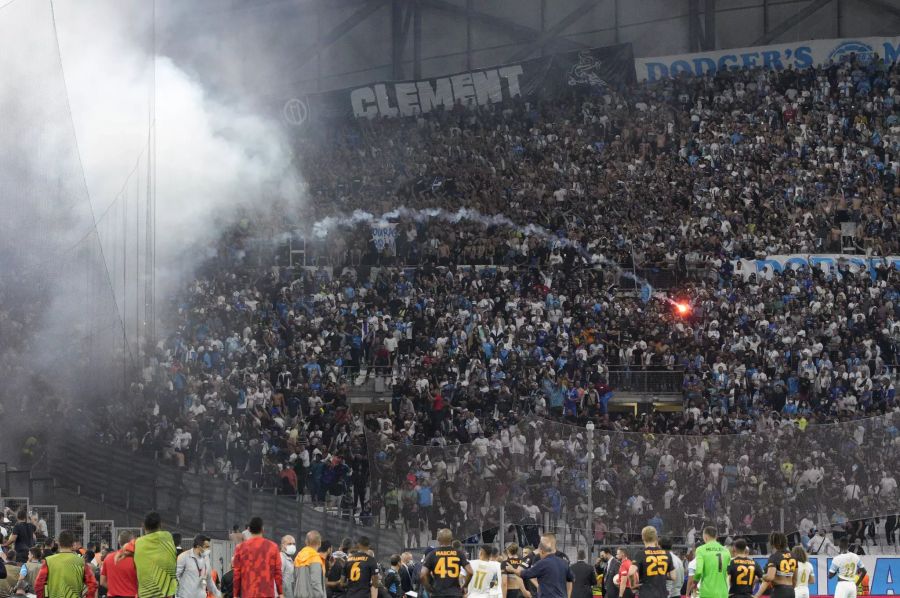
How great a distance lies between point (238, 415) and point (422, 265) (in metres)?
9.38

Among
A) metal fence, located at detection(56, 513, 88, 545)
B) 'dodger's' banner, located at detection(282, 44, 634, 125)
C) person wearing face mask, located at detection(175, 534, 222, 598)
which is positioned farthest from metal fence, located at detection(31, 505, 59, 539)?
'dodger's' banner, located at detection(282, 44, 634, 125)

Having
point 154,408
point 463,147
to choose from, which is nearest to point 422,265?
point 463,147

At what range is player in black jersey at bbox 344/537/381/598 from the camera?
14.3 meters

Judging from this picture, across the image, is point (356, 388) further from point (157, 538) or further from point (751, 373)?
point (157, 538)

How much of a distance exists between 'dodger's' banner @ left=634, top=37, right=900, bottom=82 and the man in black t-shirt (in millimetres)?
29369

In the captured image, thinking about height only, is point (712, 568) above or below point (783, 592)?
above

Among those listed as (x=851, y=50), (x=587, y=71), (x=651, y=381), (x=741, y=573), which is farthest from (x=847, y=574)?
(x=587, y=71)

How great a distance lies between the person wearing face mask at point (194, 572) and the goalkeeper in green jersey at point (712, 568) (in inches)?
201

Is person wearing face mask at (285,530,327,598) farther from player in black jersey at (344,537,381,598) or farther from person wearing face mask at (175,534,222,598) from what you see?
person wearing face mask at (175,534,222,598)

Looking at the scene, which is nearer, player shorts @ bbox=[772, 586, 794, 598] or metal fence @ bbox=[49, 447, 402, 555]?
player shorts @ bbox=[772, 586, 794, 598]

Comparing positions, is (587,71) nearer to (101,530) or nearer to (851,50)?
(851,50)

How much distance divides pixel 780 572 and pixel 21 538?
9.49 m

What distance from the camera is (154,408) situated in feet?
86.3

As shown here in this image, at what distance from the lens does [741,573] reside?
14656 millimetres
